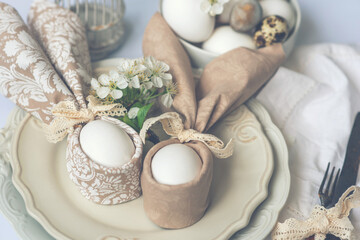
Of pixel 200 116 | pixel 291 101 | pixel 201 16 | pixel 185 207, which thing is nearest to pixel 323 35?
pixel 291 101

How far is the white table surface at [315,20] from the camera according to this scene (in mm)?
900

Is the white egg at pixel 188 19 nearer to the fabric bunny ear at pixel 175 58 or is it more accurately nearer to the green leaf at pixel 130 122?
the fabric bunny ear at pixel 175 58

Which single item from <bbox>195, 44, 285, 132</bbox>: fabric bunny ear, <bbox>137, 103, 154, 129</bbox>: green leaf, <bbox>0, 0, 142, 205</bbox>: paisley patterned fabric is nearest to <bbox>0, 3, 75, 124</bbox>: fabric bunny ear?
<bbox>0, 0, 142, 205</bbox>: paisley patterned fabric

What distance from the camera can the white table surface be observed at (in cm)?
90

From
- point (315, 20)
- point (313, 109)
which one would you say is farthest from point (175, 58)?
point (315, 20)

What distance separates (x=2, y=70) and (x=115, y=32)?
26cm

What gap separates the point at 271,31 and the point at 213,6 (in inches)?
4.2

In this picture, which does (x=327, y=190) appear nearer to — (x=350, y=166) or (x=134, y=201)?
(x=350, y=166)

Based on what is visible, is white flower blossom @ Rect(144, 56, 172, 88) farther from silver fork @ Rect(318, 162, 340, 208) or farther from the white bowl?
silver fork @ Rect(318, 162, 340, 208)

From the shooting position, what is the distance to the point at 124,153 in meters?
0.54

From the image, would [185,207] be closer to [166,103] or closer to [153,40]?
[166,103]

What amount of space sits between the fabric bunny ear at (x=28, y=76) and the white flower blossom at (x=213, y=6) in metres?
0.26

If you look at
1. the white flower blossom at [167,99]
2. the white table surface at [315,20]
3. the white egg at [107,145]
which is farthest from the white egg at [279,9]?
the white egg at [107,145]

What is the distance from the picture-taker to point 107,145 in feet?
1.75
